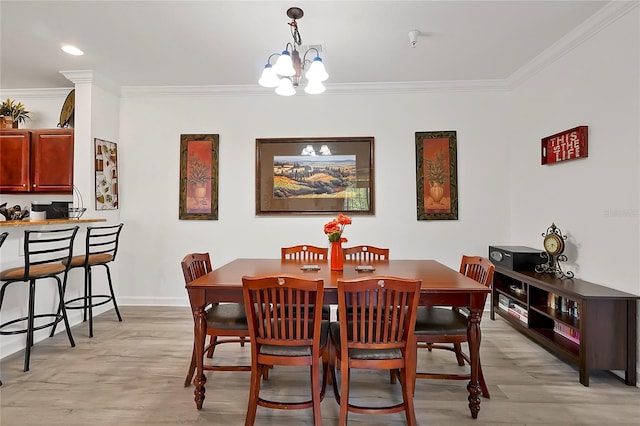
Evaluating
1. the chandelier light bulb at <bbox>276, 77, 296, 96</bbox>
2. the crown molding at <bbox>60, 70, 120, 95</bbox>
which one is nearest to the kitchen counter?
the crown molding at <bbox>60, 70, 120, 95</bbox>

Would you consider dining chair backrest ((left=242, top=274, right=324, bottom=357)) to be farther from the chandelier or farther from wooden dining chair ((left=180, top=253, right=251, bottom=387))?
the chandelier

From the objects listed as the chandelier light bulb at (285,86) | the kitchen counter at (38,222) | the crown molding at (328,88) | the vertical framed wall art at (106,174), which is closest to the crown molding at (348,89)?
the crown molding at (328,88)

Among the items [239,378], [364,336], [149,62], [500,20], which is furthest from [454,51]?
[239,378]

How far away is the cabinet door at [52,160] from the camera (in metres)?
3.92

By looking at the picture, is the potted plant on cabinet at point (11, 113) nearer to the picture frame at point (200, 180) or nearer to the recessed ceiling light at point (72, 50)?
the recessed ceiling light at point (72, 50)

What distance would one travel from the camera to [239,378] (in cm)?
247

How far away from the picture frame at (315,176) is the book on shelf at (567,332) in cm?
212

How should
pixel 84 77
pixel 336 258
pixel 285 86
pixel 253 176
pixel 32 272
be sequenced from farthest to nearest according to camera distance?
pixel 253 176, pixel 84 77, pixel 32 272, pixel 336 258, pixel 285 86

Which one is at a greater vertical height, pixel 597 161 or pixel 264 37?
pixel 264 37

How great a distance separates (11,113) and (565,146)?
6.25 metres

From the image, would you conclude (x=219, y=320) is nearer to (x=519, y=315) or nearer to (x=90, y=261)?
(x=90, y=261)

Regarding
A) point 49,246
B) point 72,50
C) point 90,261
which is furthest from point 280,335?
point 72,50

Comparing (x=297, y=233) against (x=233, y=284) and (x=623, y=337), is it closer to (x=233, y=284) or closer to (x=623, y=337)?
(x=233, y=284)

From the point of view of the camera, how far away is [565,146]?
10.1 ft
